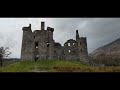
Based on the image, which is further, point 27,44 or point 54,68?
point 27,44

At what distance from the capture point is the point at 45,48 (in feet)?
156

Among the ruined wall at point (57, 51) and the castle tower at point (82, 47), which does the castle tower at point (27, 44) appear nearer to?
the ruined wall at point (57, 51)

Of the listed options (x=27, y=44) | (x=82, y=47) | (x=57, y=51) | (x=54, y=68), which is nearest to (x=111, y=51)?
(x=82, y=47)

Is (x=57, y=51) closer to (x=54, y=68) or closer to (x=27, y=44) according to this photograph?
(x=27, y=44)

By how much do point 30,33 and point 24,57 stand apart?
5.99 meters

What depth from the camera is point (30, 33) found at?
48062 mm

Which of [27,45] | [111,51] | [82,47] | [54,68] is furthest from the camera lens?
[111,51]

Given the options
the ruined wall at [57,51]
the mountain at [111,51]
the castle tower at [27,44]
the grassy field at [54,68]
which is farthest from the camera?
the mountain at [111,51]

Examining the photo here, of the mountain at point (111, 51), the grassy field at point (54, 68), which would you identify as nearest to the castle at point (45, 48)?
the grassy field at point (54, 68)

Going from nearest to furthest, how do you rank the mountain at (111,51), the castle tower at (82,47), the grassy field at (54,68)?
the grassy field at (54,68) < the castle tower at (82,47) < the mountain at (111,51)

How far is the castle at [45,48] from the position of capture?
46.7 metres

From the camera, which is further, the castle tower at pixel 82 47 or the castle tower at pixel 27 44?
the castle tower at pixel 82 47
